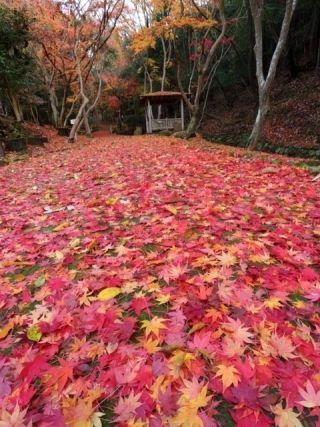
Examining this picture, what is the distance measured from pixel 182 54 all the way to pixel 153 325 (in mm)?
27748

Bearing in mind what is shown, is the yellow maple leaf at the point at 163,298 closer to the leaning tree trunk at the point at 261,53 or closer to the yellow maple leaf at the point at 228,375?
the yellow maple leaf at the point at 228,375

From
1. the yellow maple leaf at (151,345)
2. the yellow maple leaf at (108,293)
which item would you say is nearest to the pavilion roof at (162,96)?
the yellow maple leaf at (108,293)

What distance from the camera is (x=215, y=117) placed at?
2111 centimetres

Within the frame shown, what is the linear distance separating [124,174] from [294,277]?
4.17 meters

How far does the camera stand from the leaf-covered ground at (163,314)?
125cm

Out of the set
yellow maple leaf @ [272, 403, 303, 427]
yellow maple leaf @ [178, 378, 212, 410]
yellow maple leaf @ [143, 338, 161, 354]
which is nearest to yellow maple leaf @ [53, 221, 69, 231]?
yellow maple leaf @ [143, 338, 161, 354]

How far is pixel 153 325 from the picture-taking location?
1.72 meters

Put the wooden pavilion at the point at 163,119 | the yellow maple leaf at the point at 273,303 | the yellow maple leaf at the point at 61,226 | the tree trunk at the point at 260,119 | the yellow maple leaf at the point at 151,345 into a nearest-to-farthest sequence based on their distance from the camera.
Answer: the yellow maple leaf at the point at 151,345
the yellow maple leaf at the point at 273,303
the yellow maple leaf at the point at 61,226
the tree trunk at the point at 260,119
the wooden pavilion at the point at 163,119

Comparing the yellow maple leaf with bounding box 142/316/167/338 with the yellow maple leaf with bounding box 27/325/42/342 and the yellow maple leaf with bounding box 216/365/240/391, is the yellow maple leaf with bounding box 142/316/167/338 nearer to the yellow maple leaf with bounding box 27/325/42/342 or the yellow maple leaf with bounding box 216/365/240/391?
the yellow maple leaf with bounding box 216/365/240/391

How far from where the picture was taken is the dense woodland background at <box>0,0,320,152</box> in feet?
44.2

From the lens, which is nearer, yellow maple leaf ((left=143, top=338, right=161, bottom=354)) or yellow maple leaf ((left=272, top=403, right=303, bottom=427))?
yellow maple leaf ((left=272, top=403, right=303, bottom=427))

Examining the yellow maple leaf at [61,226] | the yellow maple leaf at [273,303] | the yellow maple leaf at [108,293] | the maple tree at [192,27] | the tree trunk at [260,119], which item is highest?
the maple tree at [192,27]

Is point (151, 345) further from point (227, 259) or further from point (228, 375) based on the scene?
point (227, 259)

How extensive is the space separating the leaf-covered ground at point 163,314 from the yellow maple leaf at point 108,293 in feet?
0.04
